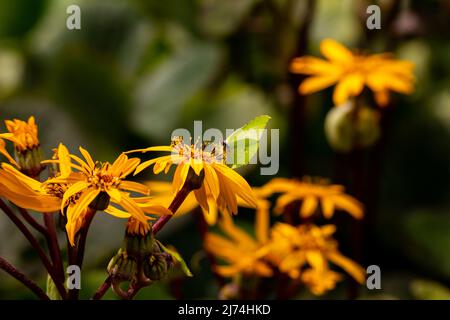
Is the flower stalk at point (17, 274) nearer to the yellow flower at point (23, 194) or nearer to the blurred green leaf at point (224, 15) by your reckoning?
the yellow flower at point (23, 194)

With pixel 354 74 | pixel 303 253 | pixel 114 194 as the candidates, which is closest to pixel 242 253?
pixel 303 253

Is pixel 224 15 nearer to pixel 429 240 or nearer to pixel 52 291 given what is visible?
pixel 429 240

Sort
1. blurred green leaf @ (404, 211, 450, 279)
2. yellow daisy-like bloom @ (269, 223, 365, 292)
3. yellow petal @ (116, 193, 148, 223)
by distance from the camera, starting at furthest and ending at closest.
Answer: blurred green leaf @ (404, 211, 450, 279)
yellow daisy-like bloom @ (269, 223, 365, 292)
yellow petal @ (116, 193, 148, 223)

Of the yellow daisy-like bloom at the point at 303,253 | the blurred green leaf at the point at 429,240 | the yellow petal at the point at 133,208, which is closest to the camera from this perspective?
the yellow petal at the point at 133,208

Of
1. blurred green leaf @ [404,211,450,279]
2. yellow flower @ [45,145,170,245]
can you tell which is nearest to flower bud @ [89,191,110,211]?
yellow flower @ [45,145,170,245]

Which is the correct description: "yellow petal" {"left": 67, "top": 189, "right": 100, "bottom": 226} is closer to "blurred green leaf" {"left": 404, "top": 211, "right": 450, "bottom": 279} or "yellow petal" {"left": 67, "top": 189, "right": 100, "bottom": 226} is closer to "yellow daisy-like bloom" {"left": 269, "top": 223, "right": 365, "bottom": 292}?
"yellow daisy-like bloom" {"left": 269, "top": 223, "right": 365, "bottom": 292}

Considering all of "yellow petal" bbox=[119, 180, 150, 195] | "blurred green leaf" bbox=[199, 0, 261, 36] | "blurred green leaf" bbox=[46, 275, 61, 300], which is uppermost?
"blurred green leaf" bbox=[199, 0, 261, 36]

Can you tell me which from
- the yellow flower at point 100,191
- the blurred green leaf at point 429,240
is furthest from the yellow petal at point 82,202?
the blurred green leaf at point 429,240

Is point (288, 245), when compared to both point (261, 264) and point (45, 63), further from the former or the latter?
point (45, 63)
